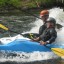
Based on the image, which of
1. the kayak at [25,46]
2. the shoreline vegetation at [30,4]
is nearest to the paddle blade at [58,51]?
the kayak at [25,46]

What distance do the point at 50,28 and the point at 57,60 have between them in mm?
1008

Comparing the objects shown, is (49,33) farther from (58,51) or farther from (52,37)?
(58,51)

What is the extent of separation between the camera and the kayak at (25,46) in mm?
A: 10039

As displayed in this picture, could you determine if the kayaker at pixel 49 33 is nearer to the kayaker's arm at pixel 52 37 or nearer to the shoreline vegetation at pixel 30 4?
the kayaker's arm at pixel 52 37

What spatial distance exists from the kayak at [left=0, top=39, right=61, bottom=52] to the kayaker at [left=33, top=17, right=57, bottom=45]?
0.17 m

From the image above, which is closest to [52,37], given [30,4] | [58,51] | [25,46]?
[58,51]

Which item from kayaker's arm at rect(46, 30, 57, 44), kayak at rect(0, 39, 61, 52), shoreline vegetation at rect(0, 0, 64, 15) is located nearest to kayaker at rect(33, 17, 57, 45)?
kayaker's arm at rect(46, 30, 57, 44)

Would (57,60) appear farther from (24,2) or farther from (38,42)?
(24,2)

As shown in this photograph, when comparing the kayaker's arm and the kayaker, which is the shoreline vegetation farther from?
the kayaker's arm

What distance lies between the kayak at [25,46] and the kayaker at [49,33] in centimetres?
17

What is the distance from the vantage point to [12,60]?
1021 cm

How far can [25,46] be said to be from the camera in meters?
10.1

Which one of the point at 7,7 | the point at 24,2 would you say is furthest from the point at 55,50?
the point at 24,2

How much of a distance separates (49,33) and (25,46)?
0.85m
